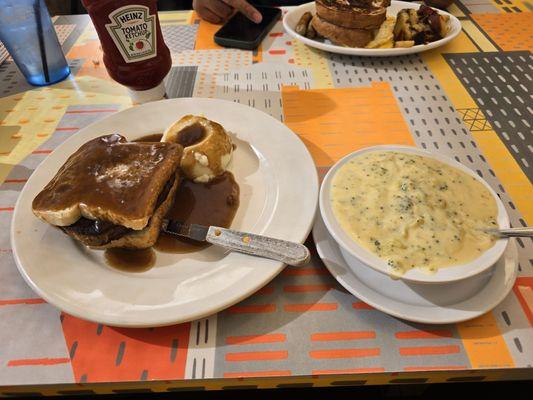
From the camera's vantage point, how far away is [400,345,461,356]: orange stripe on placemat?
3.58 ft

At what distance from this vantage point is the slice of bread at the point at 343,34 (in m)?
2.38

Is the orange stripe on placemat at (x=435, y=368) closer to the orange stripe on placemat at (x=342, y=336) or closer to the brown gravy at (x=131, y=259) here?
the orange stripe on placemat at (x=342, y=336)

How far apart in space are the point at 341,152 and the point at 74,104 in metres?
1.59

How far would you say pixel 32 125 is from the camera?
6.87ft

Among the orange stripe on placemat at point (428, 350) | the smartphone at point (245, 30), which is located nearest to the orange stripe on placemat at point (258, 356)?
the orange stripe on placemat at point (428, 350)

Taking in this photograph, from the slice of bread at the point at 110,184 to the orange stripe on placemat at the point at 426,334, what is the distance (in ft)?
2.99

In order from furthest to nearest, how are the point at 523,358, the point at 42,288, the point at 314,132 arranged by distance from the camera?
the point at 314,132
the point at 42,288
the point at 523,358

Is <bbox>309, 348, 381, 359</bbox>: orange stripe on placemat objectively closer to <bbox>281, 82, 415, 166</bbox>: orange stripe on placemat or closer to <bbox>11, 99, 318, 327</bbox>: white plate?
<bbox>11, 99, 318, 327</bbox>: white plate

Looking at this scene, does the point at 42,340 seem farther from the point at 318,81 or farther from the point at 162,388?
the point at 318,81

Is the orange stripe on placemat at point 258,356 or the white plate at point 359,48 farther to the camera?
the white plate at point 359,48

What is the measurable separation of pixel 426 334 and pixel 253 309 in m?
0.53

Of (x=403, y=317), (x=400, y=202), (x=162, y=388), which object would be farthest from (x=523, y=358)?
(x=162, y=388)

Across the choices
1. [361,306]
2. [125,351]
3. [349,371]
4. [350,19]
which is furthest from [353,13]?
[125,351]

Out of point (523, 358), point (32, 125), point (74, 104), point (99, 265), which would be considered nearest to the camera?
point (523, 358)
